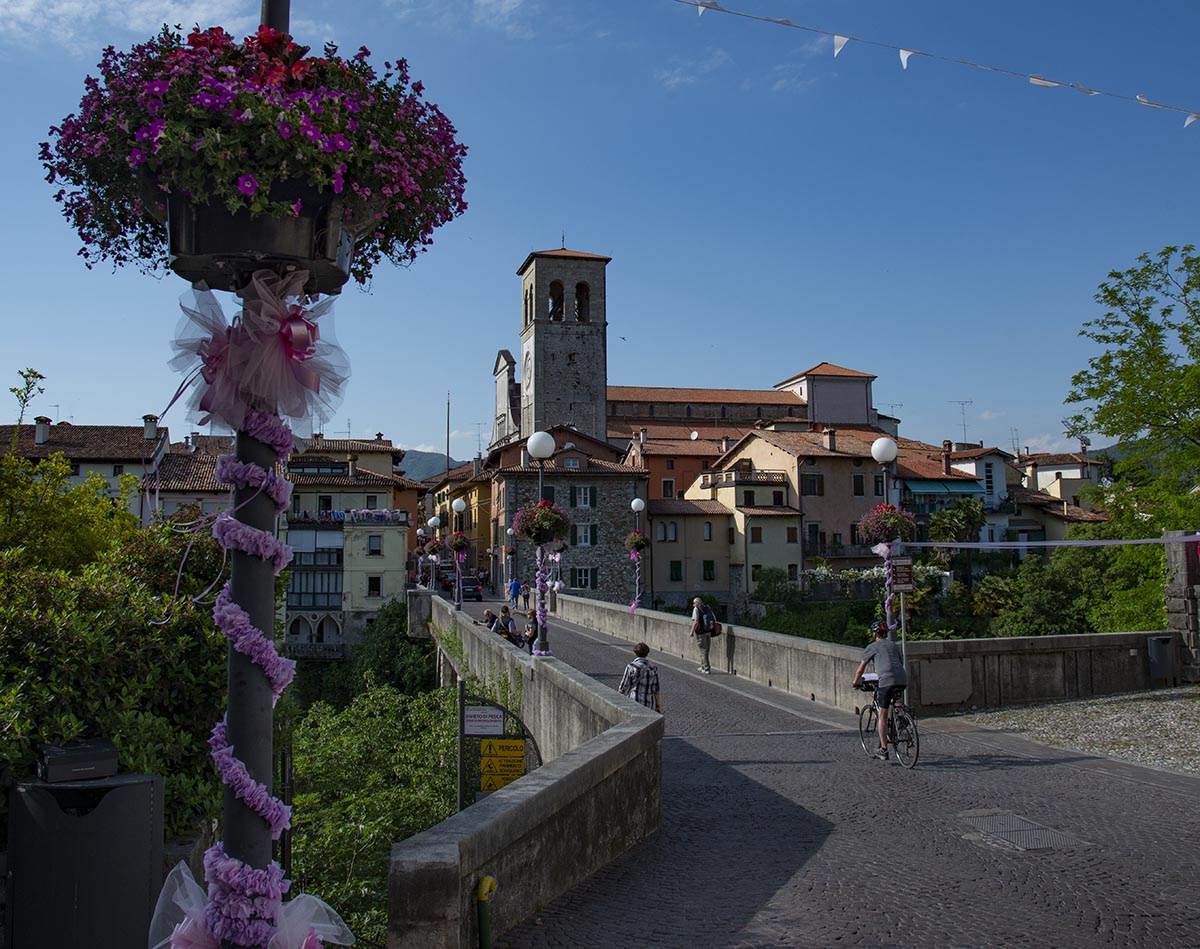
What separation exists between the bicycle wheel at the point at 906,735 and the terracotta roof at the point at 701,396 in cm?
8370

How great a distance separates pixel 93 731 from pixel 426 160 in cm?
404

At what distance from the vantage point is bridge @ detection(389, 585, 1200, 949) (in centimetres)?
515

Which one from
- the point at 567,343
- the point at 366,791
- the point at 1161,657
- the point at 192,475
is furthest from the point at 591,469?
the point at 1161,657

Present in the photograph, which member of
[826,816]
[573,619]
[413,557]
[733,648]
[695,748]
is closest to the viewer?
[826,816]

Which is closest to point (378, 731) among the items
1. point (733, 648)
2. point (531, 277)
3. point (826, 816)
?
point (733, 648)

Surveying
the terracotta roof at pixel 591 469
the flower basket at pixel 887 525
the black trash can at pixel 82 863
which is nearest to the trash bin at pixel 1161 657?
the flower basket at pixel 887 525

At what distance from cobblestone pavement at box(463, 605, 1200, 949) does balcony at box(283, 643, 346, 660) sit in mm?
47262

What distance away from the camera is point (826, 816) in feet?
25.9

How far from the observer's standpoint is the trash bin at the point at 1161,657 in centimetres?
1603

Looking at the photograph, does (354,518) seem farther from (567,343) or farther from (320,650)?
(567,343)

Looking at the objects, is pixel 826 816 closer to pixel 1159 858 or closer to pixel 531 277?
pixel 1159 858

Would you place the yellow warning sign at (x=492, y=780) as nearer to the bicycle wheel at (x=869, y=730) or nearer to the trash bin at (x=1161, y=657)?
the bicycle wheel at (x=869, y=730)

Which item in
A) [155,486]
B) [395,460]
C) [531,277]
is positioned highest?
[531,277]

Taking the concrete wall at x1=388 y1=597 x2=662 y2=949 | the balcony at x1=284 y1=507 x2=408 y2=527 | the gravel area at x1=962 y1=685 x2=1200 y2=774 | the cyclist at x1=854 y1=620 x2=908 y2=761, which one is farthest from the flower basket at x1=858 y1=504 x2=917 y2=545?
Result: the balcony at x1=284 y1=507 x2=408 y2=527
